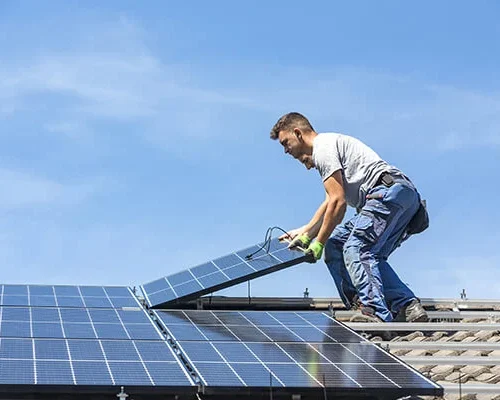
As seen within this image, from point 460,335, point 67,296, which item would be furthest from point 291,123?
point 67,296

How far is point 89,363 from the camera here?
32.4 feet

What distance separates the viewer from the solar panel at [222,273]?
13.7 metres

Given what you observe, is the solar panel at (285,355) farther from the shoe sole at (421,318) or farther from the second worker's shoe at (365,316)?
the shoe sole at (421,318)

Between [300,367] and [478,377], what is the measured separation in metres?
2.09

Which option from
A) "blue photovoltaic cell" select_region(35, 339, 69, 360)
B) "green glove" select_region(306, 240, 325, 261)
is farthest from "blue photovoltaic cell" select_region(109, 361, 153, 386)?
"green glove" select_region(306, 240, 325, 261)

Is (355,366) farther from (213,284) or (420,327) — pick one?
(213,284)

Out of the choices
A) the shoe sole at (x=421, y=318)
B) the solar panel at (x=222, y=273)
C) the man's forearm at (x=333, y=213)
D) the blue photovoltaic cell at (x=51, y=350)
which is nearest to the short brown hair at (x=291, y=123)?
the man's forearm at (x=333, y=213)

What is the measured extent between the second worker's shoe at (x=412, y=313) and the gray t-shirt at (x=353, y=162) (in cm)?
142

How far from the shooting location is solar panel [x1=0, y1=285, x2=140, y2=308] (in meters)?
13.2

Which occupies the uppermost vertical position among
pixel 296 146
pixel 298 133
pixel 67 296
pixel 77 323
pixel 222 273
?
pixel 298 133

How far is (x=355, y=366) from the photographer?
10.3m

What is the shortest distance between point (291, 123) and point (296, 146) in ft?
0.99

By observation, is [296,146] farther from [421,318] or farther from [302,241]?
[421,318]

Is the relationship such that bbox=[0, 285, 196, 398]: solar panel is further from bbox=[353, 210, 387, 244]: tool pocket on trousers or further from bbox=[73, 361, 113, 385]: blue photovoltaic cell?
bbox=[353, 210, 387, 244]: tool pocket on trousers
